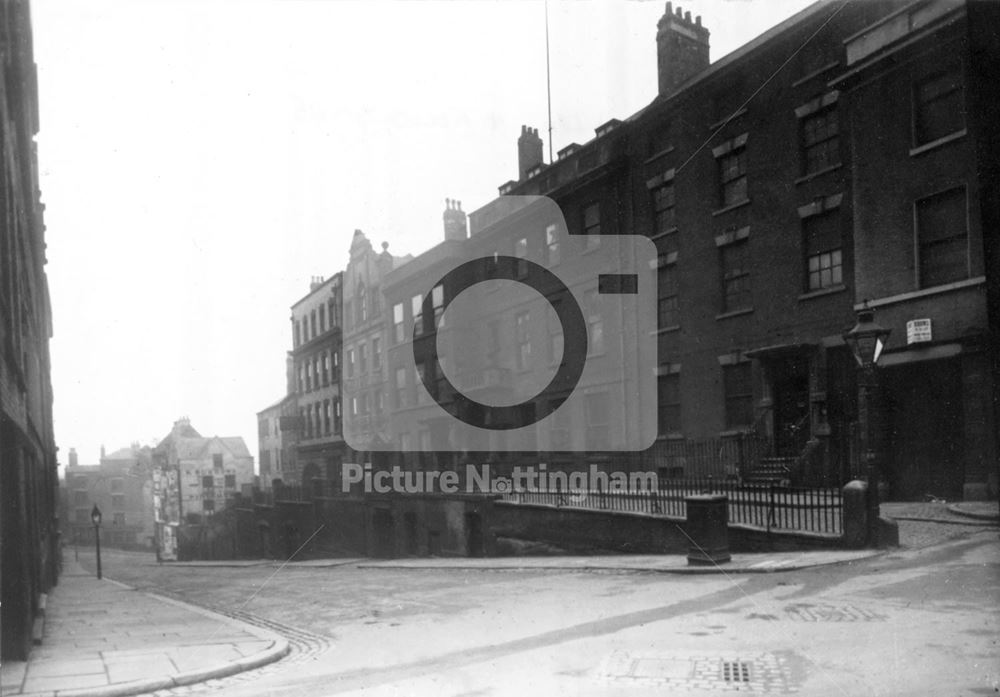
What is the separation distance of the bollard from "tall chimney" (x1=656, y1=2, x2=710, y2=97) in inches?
626

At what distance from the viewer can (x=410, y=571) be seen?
19.3 metres

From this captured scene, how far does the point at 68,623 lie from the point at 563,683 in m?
9.33

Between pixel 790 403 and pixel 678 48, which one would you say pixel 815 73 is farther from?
pixel 790 403

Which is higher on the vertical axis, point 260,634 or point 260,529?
point 260,634

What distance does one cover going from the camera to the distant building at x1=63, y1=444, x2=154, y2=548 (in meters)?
82.7

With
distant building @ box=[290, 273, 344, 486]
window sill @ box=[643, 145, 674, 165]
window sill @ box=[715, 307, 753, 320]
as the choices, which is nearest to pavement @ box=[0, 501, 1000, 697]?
window sill @ box=[715, 307, 753, 320]

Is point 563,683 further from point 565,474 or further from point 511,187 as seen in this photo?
point 511,187

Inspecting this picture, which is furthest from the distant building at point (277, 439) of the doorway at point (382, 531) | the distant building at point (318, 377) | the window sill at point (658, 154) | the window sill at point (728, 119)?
the window sill at point (728, 119)

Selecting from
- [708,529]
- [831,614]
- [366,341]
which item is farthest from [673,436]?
[366,341]

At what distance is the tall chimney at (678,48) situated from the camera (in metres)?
24.7

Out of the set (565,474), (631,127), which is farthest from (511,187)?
(565,474)

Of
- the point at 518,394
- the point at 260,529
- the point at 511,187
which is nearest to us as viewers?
the point at 518,394

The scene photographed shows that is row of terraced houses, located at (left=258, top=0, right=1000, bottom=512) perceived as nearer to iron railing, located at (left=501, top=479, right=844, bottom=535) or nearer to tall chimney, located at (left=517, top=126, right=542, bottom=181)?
tall chimney, located at (left=517, top=126, right=542, bottom=181)

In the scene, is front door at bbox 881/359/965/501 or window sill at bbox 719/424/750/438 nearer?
front door at bbox 881/359/965/501
